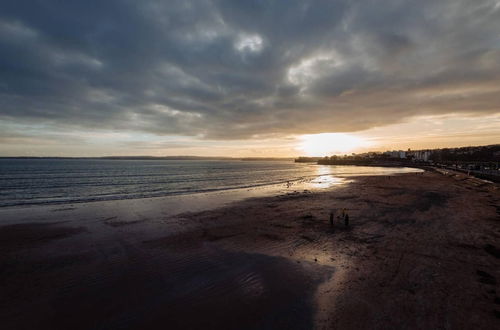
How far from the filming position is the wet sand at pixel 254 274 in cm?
711

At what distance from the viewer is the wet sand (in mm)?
7109

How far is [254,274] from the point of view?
32.9 ft

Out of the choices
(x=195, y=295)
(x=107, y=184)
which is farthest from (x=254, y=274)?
(x=107, y=184)

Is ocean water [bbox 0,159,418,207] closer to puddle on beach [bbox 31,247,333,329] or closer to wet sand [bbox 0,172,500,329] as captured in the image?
wet sand [bbox 0,172,500,329]

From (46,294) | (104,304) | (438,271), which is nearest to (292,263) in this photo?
(438,271)

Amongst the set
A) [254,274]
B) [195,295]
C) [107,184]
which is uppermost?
[195,295]

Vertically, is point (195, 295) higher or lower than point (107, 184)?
higher

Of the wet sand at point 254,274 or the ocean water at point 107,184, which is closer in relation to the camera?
the wet sand at point 254,274

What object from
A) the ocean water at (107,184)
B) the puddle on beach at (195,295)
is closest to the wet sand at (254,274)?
the puddle on beach at (195,295)

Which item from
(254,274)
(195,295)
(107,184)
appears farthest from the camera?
(107,184)

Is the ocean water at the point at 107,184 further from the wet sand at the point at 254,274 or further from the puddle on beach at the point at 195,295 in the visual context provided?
the puddle on beach at the point at 195,295

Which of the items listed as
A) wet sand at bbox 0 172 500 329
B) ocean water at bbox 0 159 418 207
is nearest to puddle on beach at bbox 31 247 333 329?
wet sand at bbox 0 172 500 329

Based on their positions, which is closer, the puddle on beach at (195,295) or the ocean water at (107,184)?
the puddle on beach at (195,295)

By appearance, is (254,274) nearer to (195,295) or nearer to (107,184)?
(195,295)
